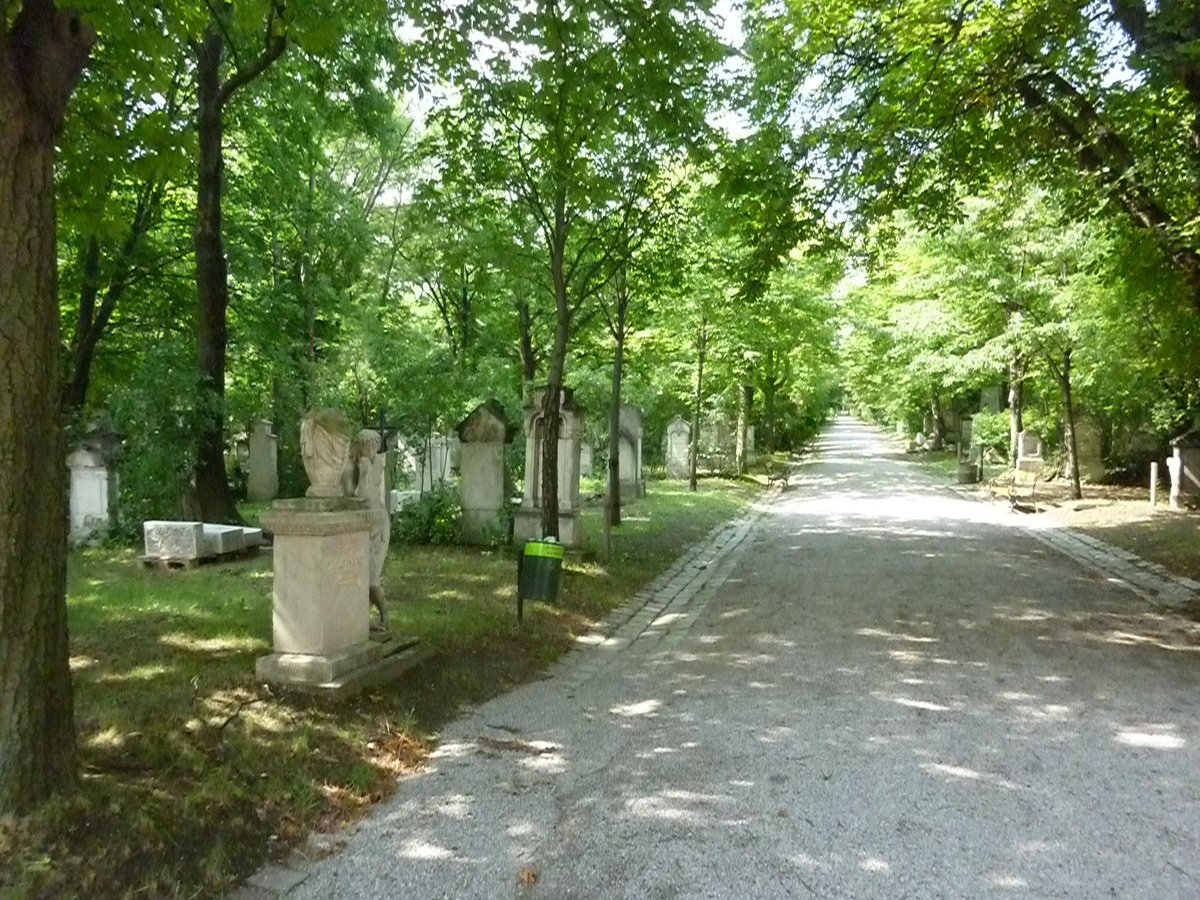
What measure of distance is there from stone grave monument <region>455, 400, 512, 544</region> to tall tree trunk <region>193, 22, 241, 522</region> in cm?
335

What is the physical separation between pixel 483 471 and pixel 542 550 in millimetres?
5337

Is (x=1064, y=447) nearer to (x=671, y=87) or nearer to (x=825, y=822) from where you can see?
(x=671, y=87)

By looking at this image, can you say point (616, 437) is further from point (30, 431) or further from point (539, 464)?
point (30, 431)

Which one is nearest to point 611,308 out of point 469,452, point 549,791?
point 469,452

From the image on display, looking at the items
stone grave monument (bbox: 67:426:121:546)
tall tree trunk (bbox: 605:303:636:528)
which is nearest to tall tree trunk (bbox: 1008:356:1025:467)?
tall tree trunk (bbox: 605:303:636:528)

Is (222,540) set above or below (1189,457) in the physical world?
below

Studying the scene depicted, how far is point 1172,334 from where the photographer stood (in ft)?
46.3

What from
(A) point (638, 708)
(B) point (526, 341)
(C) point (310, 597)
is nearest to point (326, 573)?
(C) point (310, 597)

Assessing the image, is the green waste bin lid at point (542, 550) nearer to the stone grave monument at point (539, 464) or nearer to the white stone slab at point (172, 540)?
the white stone slab at point (172, 540)

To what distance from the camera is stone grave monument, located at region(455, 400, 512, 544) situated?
13.9 meters

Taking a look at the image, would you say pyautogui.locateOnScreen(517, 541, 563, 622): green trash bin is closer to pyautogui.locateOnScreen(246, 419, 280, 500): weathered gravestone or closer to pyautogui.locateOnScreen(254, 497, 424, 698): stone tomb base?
pyautogui.locateOnScreen(254, 497, 424, 698): stone tomb base

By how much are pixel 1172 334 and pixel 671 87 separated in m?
9.97

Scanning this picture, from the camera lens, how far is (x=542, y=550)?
29.1ft

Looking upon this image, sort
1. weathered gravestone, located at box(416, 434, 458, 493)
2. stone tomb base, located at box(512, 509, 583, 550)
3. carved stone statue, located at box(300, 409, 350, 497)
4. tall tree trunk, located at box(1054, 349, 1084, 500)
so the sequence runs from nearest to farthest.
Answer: carved stone statue, located at box(300, 409, 350, 497) → stone tomb base, located at box(512, 509, 583, 550) → weathered gravestone, located at box(416, 434, 458, 493) → tall tree trunk, located at box(1054, 349, 1084, 500)
